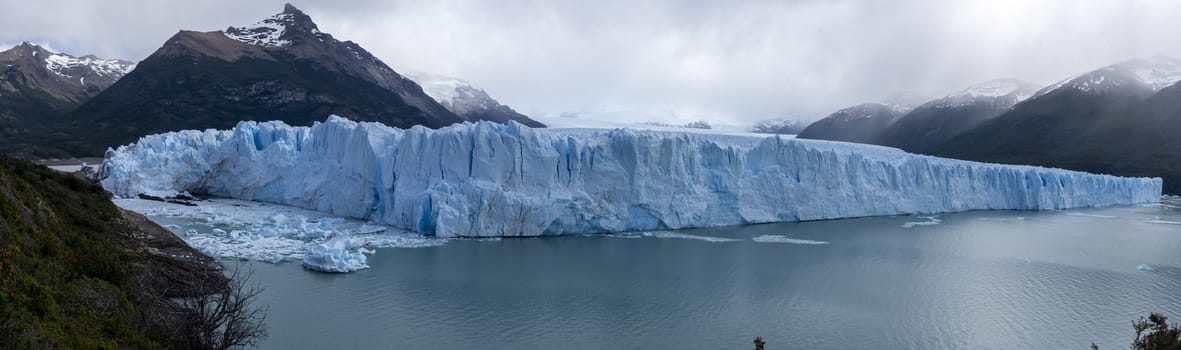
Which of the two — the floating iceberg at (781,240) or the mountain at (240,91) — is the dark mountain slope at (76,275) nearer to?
the floating iceberg at (781,240)

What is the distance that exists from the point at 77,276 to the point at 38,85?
73.5m

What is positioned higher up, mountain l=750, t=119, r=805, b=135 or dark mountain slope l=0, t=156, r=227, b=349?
mountain l=750, t=119, r=805, b=135

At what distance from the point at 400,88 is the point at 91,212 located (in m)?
63.7

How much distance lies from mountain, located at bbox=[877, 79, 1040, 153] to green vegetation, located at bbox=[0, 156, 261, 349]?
61230 mm

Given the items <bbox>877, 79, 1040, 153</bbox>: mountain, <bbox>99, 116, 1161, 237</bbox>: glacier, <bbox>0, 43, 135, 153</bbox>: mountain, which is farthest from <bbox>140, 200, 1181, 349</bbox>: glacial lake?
<bbox>877, 79, 1040, 153</bbox>: mountain

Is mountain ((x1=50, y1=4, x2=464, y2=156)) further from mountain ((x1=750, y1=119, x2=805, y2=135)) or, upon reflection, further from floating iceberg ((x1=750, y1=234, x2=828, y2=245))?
mountain ((x1=750, y1=119, x2=805, y2=135))

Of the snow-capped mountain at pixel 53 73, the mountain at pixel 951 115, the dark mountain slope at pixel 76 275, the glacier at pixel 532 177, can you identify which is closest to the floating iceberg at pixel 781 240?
the glacier at pixel 532 177

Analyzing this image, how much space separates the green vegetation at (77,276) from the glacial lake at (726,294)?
191 centimetres

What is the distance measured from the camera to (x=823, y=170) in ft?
68.3

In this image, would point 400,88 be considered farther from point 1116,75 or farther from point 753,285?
point 1116,75

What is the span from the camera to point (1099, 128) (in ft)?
166

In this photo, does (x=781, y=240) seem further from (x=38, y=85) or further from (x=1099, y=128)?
(x=38, y=85)

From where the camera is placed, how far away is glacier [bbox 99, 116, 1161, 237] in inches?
655

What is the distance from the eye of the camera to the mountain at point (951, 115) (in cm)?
6344
